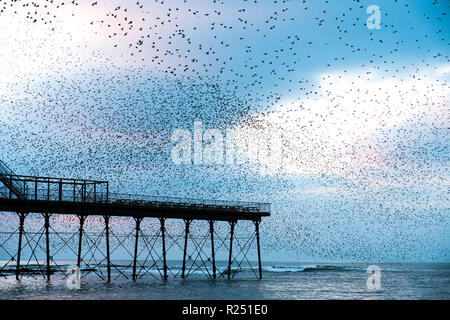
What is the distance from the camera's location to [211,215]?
50.2m

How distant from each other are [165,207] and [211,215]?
5283 millimetres

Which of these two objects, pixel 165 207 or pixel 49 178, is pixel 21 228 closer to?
pixel 49 178

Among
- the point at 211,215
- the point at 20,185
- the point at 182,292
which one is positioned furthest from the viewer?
the point at 211,215

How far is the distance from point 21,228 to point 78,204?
431 centimetres

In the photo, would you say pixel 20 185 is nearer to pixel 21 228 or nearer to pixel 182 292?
pixel 21 228

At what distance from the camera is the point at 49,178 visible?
1592 inches

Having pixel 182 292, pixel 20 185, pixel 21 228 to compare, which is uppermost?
pixel 20 185
